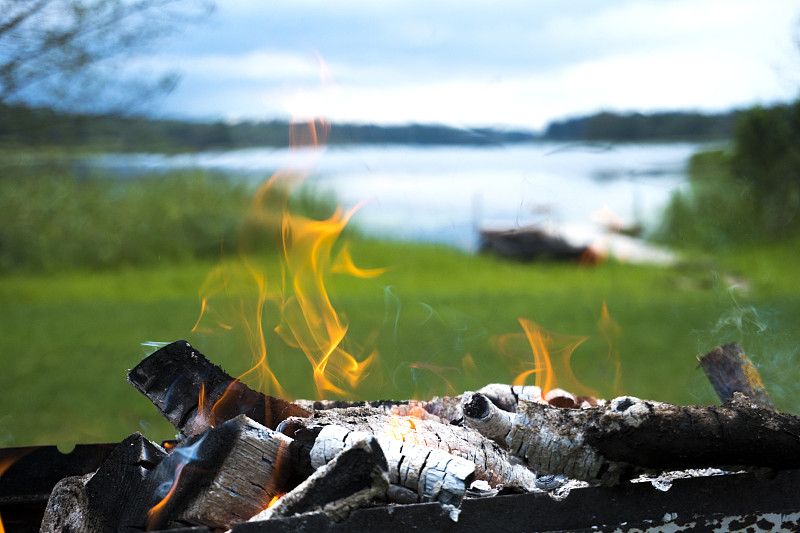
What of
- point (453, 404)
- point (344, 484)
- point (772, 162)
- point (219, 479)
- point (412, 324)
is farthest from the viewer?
point (772, 162)

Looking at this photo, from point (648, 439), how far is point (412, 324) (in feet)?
18.2

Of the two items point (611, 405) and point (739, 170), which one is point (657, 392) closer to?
point (611, 405)

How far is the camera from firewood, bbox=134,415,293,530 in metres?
1.54

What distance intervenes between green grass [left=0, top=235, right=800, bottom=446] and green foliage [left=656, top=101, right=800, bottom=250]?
1.15ft

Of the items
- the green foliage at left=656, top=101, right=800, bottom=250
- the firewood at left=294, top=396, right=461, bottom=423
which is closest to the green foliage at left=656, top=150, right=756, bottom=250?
the green foliage at left=656, top=101, right=800, bottom=250

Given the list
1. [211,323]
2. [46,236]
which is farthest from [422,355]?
[46,236]

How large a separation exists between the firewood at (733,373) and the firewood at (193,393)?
4.05 ft

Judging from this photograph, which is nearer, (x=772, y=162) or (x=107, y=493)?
(x=107, y=493)

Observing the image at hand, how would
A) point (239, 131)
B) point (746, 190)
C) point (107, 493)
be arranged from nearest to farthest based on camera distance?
point (107, 493) → point (746, 190) → point (239, 131)

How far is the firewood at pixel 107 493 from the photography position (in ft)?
5.48

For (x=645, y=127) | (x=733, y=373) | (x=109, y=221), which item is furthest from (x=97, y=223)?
(x=733, y=373)

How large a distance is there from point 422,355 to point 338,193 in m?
3.42

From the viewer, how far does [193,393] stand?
6.15 feet

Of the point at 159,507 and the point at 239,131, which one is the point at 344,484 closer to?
the point at 159,507
